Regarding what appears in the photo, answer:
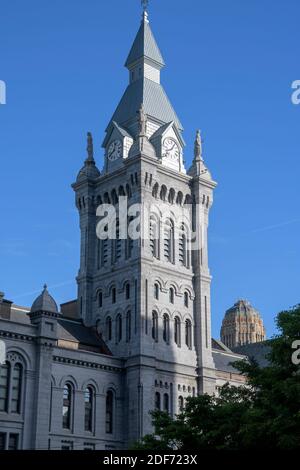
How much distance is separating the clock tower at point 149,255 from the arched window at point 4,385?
534 inches

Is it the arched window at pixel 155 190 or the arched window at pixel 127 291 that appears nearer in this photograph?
the arched window at pixel 127 291

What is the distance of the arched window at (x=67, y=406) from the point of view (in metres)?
72.6

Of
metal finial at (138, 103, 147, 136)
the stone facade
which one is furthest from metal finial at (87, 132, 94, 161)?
metal finial at (138, 103, 147, 136)

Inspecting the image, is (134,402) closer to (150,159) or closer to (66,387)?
(66,387)

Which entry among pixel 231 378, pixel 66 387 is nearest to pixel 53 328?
pixel 66 387

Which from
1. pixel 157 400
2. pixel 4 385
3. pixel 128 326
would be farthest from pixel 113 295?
pixel 4 385

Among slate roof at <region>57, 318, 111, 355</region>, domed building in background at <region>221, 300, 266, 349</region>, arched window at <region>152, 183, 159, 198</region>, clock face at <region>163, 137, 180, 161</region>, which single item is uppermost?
domed building in background at <region>221, 300, 266, 349</region>

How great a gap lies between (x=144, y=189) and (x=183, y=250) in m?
8.61

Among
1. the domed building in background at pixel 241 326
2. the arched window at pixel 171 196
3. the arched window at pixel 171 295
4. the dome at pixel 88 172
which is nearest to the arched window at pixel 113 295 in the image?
the arched window at pixel 171 295

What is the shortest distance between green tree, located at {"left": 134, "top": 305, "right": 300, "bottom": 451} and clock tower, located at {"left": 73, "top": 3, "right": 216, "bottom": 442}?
79.4 ft

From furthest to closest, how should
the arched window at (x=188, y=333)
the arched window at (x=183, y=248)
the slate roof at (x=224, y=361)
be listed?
the slate roof at (x=224, y=361)
the arched window at (x=183, y=248)
the arched window at (x=188, y=333)

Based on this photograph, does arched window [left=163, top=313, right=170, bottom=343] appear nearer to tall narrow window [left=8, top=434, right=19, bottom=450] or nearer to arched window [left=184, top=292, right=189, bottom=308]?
arched window [left=184, top=292, right=189, bottom=308]

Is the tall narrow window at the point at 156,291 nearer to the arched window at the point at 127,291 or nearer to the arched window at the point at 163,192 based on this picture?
the arched window at the point at 127,291

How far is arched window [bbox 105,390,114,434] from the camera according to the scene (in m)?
76.2
